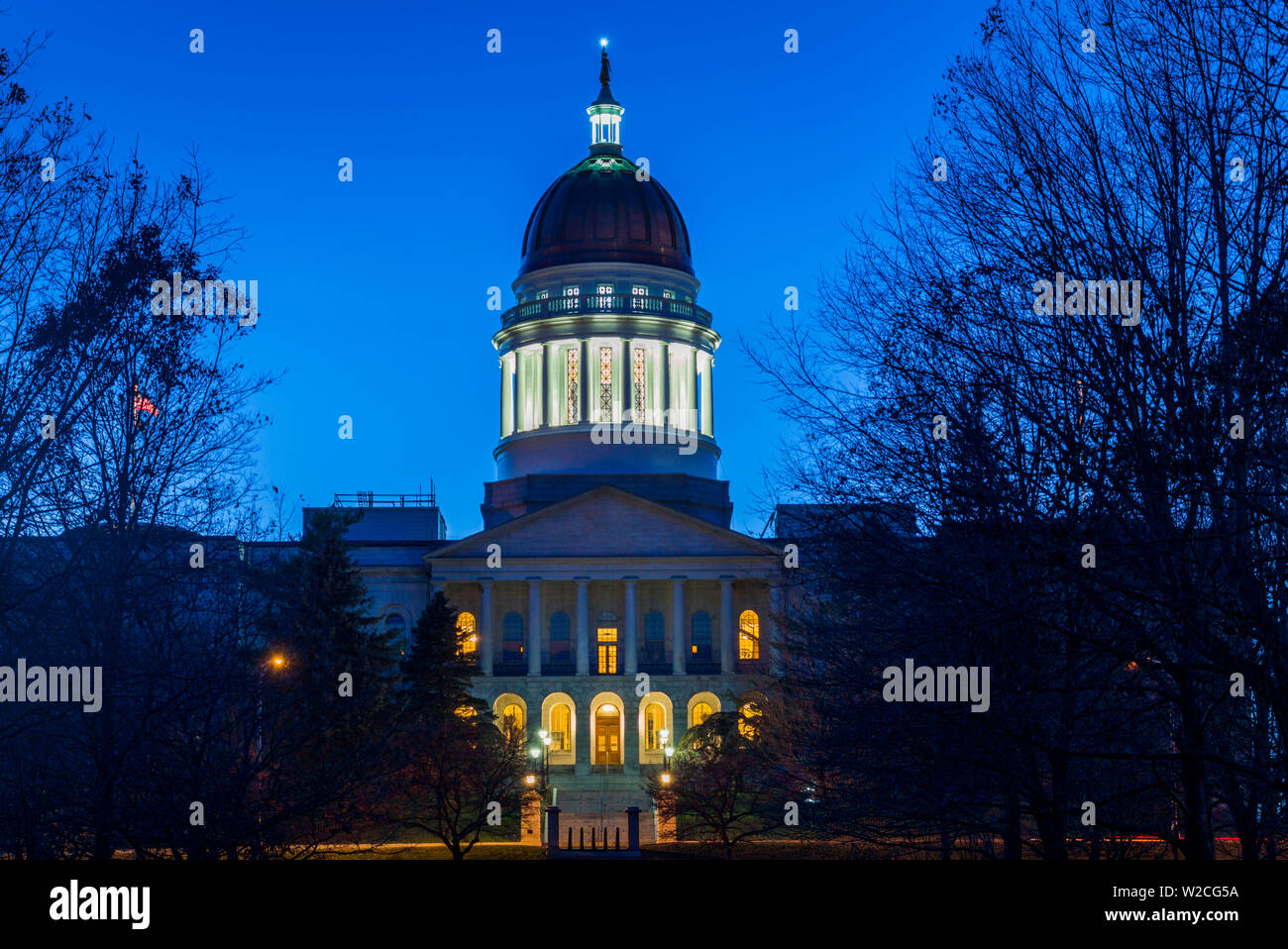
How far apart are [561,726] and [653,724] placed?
16.1 ft

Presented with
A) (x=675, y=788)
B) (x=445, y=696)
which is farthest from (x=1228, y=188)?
(x=445, y=696)

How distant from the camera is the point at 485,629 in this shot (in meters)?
78.6

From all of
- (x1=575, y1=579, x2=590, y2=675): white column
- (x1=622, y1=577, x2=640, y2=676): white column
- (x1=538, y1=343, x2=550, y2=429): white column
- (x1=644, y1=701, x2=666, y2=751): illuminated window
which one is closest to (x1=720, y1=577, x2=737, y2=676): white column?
(x1=644, y1=701, x2=666, y2=751): illuminated window

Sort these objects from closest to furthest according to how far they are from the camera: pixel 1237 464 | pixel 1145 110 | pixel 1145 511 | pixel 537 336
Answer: pixel 1237 464, pixel 1145 511, pixel 1145 110, pixel 537 336

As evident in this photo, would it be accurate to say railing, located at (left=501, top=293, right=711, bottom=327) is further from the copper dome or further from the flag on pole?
the flag on pole

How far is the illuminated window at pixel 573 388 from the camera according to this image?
9338 centimetres

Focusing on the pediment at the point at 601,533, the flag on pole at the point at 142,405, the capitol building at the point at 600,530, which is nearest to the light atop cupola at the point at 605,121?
the capitol building at the point at 600,530

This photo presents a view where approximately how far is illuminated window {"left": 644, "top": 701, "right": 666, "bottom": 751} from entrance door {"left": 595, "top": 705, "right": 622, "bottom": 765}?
1436mm

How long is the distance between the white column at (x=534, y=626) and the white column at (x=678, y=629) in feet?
23.4

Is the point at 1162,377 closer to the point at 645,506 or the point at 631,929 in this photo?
the point at 631,929

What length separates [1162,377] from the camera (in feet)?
39.9

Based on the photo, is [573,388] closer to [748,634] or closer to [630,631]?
[630,631]

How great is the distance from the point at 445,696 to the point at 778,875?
151 feet

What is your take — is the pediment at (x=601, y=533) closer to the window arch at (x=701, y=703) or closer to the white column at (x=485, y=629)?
the white column at (x=485, y=629)
